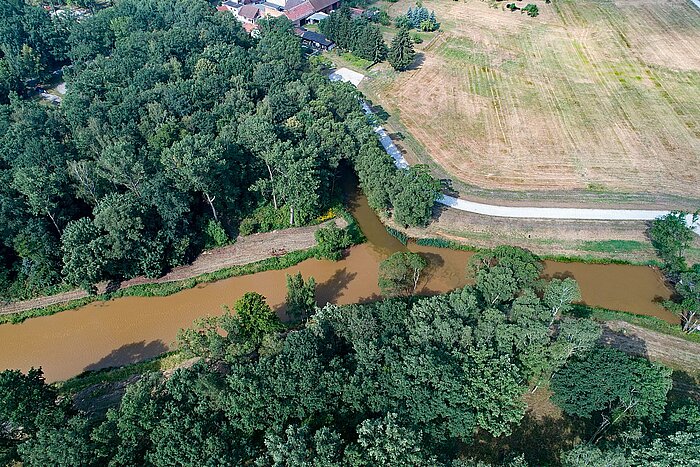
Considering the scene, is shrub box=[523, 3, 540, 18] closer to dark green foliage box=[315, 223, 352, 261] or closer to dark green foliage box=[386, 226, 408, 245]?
dark green foliage box=[386, 226, 408, 245]

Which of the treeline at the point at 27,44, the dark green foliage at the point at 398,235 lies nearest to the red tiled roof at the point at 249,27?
the treeline at the point at 27,44

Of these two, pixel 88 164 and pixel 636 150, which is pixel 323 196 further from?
pixel 636 150

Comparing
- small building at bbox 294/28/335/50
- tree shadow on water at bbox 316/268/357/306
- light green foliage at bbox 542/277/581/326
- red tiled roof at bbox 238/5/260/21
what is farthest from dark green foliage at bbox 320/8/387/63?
light green foliage at bbox 542/277/581/326

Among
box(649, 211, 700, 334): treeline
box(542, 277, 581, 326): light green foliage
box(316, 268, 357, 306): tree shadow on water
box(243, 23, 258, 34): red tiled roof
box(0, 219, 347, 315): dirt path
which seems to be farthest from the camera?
box(243, 23, 258, 34): red tiled roof

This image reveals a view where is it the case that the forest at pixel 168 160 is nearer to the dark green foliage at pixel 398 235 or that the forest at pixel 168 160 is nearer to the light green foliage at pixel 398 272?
the dark green foliage at pixel 398 235

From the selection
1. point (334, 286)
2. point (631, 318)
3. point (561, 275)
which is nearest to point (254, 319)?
point (334, 286)

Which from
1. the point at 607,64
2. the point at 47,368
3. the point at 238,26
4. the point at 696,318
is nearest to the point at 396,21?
the point at 238,26
